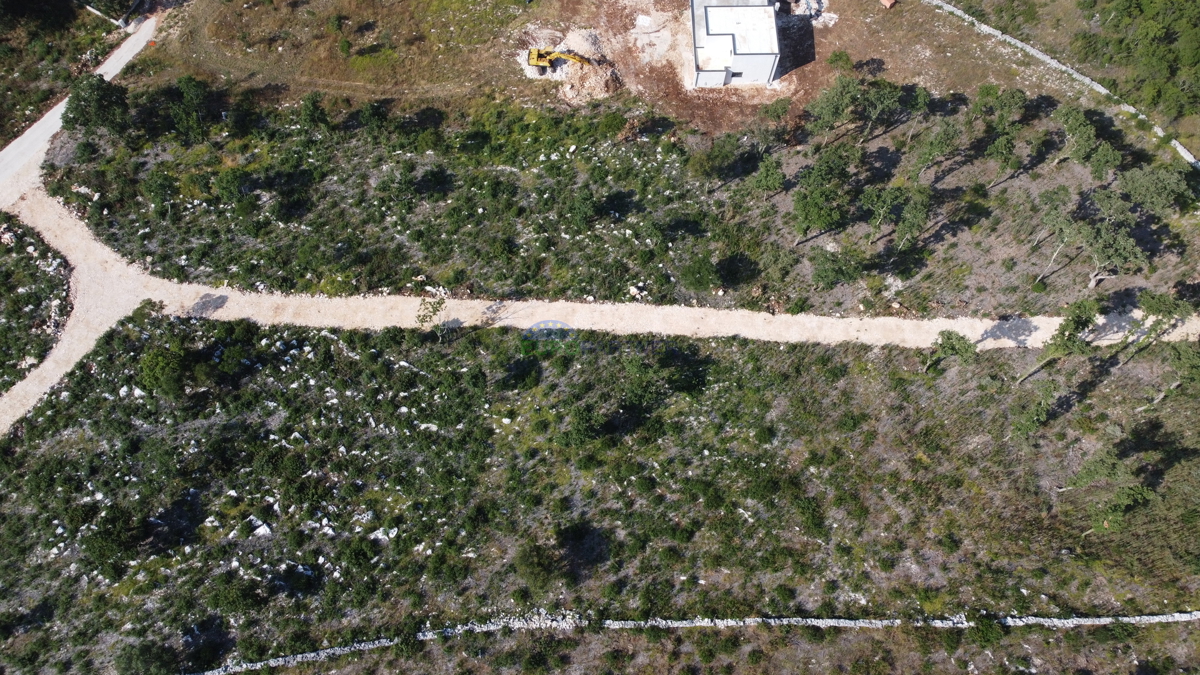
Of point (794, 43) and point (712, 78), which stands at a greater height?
point (794, 43)

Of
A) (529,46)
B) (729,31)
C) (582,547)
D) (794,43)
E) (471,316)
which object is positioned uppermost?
(529,46)

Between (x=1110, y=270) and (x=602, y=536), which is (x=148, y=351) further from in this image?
(x=1110, y=270)

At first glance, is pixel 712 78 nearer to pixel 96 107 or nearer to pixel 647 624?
pixel 647 624

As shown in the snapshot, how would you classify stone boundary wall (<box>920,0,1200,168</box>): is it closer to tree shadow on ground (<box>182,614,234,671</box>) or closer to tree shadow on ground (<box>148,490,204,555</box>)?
tree shadow on ground (<box>148,490,204,555</box>)

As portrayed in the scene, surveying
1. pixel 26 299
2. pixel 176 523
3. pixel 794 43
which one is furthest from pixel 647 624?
pixel 26 299

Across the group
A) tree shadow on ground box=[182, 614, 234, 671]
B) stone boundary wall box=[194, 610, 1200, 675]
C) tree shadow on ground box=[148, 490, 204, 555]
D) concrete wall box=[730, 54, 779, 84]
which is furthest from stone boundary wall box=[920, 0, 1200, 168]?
tree shadow on ground box=[182, 614, 234, 671]
